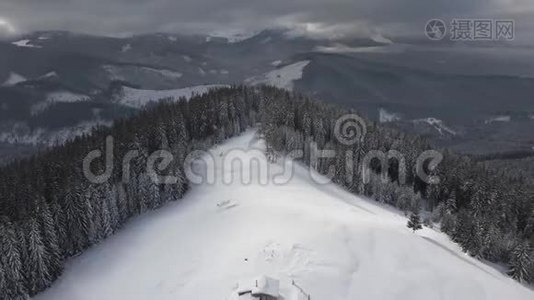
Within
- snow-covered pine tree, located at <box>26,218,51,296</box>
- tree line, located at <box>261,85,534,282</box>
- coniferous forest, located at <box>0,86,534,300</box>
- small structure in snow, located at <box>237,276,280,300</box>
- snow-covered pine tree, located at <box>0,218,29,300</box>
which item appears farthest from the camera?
tree line, located at <box>261,85,534,282</box>

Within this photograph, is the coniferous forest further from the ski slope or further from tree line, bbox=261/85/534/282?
the ski slope

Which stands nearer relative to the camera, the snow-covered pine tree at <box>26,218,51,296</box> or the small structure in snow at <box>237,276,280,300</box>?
the small structure in snow at <box>237,276,280,300</box>

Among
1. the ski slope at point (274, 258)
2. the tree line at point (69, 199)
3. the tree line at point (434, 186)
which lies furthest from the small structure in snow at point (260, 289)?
the tree line at point (434, 186)

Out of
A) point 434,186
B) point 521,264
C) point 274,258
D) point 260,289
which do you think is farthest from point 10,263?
point 434,186

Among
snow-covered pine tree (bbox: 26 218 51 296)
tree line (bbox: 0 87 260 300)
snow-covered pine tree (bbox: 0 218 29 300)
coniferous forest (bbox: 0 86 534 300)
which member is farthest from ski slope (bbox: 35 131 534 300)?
snow-covered pine tree (bbox: 0 218 29 300)

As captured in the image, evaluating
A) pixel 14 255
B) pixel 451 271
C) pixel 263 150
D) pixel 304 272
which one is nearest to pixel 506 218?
pixel 451 271

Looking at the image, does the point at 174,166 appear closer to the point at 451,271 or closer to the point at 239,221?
the point at 239,221

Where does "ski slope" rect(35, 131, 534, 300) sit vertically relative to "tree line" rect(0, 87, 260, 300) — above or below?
below
